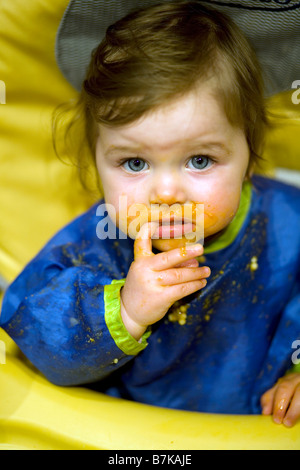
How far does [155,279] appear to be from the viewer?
0.69m

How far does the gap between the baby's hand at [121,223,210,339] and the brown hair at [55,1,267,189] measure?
0.15m

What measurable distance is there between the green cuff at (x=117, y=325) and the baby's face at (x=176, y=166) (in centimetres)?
8

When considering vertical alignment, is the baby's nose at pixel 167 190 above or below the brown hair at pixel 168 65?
below

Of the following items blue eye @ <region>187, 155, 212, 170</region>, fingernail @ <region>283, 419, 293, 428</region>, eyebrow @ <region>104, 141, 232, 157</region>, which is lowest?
fingernail @ <region>283, 419, 293, 428</region>

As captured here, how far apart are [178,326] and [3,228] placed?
343 millimetres

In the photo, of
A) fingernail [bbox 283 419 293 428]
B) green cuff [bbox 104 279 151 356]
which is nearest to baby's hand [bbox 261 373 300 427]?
fingernail [bbox 283 419 293 428]

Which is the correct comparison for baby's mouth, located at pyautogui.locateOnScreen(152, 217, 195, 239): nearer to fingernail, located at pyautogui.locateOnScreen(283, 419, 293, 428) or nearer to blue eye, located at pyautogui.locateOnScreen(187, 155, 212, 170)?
blue eye, located at pyautogui.locateOnScreen(187, 155, 212, 170)

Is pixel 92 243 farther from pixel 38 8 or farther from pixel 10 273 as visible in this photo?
pixel 38 8

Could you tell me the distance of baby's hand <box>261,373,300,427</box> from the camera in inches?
28.1

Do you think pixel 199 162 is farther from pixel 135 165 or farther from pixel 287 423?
pixel 287 423

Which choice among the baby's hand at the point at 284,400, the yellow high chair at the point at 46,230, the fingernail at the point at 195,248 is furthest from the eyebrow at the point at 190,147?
the baby's hand at the point at 284,400

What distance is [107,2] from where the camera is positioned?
0.74 m

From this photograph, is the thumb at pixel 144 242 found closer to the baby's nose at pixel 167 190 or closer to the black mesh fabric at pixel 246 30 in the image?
the baby's nose at pixel 167 190

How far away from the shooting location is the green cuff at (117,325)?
0.71 m
